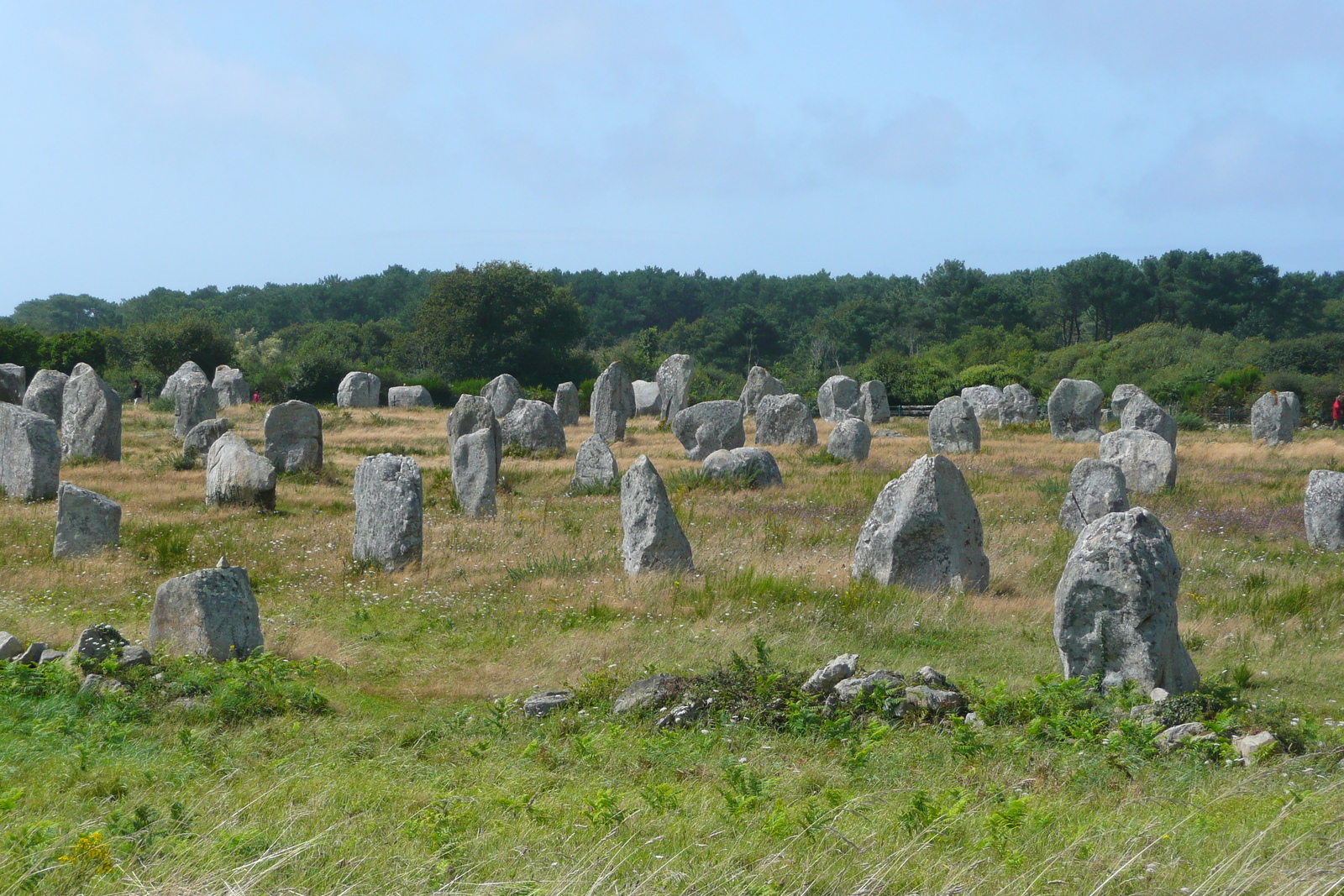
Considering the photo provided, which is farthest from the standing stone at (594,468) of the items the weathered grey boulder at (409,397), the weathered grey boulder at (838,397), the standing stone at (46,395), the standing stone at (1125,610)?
the weathered grey boulder at (409,397)

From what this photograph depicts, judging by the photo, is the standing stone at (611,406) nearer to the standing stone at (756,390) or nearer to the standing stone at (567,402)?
the standing stone at (567,402)

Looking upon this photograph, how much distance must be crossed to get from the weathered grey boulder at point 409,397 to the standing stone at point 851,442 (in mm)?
24643

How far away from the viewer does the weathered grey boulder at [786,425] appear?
30.4 m

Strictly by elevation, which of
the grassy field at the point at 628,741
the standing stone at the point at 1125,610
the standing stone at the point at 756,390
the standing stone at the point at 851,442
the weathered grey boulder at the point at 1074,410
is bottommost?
the grassy field at the point at 628,741

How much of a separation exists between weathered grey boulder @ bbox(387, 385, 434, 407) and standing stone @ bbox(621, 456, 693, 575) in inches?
1351

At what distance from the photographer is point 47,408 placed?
29906mm

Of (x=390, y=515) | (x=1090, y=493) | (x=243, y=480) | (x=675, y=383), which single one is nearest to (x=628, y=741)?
(x=390, y=515)

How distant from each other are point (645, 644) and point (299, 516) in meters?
9.38

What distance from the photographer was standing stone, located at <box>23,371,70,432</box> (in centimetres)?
2978

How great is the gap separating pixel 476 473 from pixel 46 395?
17904 millimetres

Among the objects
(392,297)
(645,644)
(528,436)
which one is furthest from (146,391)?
(392,297)

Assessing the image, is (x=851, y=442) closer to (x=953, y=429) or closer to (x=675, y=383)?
(x=953, y=429)

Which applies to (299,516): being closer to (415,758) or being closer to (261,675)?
(261,675)

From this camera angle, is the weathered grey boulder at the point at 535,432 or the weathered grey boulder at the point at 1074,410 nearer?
the weathered grey boulder at the point at 535,432
